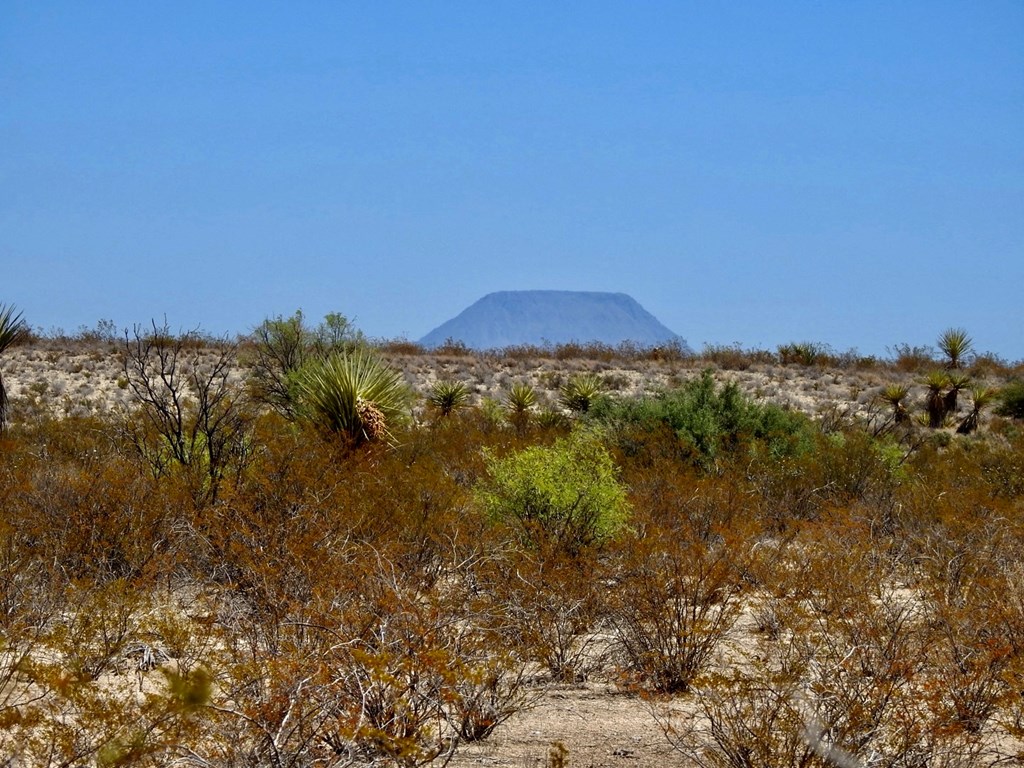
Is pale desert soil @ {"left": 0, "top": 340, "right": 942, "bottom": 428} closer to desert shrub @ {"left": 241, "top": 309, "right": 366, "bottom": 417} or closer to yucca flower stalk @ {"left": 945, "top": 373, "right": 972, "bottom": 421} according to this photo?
yucca flower stalk @ {"left": 945, "top": 373, "right": 972, "bottom": 421}

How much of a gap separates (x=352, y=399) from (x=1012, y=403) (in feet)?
71.1

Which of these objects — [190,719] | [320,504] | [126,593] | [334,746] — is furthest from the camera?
[320,504]

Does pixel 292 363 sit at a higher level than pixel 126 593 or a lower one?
higher

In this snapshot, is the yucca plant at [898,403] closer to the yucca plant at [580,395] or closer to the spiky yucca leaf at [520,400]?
the yucca plant at [580,395]

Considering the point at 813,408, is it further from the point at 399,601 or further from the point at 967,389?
the point at 399,601

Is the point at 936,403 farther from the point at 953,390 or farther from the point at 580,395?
the point at 580,395

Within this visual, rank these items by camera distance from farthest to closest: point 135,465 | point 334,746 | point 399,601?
1. point 135,465
2. point 399,601
3. point 334,746

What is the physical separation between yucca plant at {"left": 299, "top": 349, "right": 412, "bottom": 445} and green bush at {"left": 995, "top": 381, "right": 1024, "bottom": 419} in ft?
67.1

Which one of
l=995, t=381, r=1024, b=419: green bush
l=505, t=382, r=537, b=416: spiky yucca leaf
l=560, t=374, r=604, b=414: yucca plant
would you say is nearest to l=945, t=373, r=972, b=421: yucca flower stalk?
l=995, t=381, r=1024, b=419: green bush

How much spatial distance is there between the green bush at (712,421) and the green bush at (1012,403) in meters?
12.5

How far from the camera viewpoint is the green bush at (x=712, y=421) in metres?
16.8

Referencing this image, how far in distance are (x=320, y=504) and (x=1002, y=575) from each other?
594 centimetres

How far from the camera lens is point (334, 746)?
195 inches

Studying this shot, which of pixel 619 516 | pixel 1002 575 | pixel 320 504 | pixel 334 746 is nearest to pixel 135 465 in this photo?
pixel 320 504
